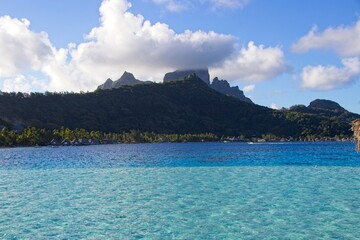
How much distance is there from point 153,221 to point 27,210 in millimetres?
8630

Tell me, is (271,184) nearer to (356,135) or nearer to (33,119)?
(356,135)

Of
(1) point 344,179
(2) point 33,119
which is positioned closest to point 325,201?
(1) point 344,179

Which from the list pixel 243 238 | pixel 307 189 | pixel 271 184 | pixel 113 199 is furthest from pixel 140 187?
pixel 243 238

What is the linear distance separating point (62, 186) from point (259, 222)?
21.6 m

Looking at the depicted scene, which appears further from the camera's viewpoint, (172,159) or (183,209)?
(172,159)

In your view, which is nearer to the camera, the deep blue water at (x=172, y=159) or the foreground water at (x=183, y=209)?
the foreground water at (x=183, y=209)

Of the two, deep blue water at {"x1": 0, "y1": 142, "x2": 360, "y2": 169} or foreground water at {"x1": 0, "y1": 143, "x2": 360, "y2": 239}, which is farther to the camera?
deep blue water at {"x1": 0, "y1": 142, "x2": 360, "y2": 169}

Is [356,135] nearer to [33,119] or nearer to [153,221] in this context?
[153,221]

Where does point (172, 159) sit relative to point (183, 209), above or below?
above

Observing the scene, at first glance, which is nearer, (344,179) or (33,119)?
(344,179)

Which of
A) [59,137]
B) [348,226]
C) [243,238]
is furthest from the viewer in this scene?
[59,137]

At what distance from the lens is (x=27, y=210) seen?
2367 centimetres

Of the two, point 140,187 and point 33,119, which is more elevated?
point 33,119

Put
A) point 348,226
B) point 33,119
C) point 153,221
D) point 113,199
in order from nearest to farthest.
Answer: point 348,226 < point 153,221 < point 113,199 < point 33,119
